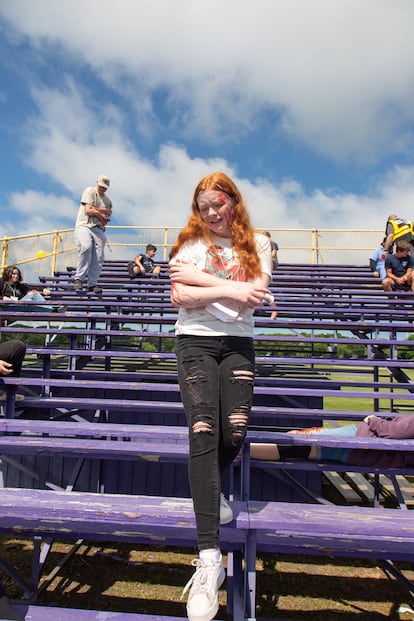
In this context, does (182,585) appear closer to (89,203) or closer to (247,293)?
(247,293)

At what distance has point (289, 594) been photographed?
9.29ft

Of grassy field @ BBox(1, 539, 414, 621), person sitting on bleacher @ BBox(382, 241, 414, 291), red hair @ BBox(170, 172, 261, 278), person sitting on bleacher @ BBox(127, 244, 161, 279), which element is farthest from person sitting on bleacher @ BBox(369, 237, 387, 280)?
red hair @ BBox(170, 172, 261, 278)

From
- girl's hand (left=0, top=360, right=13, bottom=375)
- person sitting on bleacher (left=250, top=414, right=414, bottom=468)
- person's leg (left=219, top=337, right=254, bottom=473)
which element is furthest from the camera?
girl's hand (left=0, top=360, right=13, bottom=375)

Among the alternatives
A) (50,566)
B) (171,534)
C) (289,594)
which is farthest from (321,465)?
(50,566)

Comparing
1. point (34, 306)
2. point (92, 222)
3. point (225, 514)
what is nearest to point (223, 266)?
point (225, 514)

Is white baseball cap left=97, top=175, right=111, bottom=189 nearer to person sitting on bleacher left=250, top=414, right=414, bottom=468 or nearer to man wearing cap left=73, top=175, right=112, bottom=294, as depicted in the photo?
man wearing cap left=73, top=175, right=112, bottom=294

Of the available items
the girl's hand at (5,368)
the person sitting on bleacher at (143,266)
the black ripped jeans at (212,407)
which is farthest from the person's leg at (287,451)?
the person sitting on bleacher at (143,266)

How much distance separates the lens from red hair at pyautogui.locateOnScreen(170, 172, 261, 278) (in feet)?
5.04

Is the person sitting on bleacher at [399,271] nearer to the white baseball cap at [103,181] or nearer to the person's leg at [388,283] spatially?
the person's leg at [388,283]

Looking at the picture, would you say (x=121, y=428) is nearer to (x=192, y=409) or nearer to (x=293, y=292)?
(x=192, y=409)

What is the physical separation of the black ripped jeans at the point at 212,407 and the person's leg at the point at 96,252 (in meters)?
4.76

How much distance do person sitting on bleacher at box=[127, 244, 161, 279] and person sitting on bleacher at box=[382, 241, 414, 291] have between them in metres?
4.23

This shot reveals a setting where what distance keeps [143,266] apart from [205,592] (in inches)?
283

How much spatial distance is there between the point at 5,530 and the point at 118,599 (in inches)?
38.5
